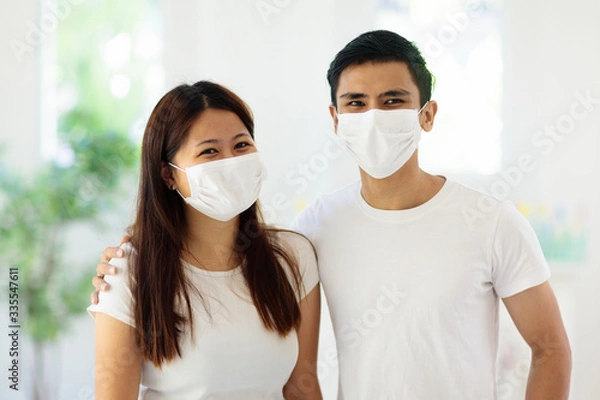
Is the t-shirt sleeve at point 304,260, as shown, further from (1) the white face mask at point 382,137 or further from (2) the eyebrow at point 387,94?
(2) the eyebrow at point 387,94

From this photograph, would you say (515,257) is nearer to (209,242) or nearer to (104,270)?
(209,242)

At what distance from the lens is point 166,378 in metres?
1.40

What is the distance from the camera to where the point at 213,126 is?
4.85 ft

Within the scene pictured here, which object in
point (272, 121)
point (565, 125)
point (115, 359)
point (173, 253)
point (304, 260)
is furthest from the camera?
point (272, 121)

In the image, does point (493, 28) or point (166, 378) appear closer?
point (166, 378)

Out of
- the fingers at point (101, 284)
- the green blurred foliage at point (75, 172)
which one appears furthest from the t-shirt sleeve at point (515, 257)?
the green blurred foliage at point (75, 172)

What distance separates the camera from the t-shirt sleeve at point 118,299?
138 centimetres

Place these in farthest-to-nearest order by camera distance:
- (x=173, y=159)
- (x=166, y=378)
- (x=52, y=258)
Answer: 1. (x=52, y=258)
2. (x=173, y=159)
3. (x=166, y=378)

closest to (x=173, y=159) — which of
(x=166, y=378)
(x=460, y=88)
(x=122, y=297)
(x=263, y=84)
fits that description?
(x=122, y=297)

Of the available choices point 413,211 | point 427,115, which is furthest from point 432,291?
point 427,115

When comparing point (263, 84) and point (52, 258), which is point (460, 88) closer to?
point (263, 84)

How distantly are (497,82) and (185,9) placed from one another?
1274mm

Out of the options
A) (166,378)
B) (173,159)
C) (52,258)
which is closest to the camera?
(166,378)

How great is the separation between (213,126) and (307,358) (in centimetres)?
58
